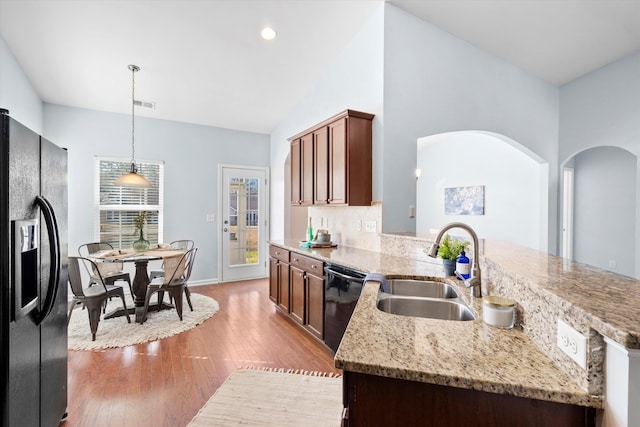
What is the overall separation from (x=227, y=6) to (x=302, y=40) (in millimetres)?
905

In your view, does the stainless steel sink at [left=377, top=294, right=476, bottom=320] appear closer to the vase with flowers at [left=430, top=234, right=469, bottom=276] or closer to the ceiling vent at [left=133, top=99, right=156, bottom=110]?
the vase with flowers at [left=430, top=234, right=469, bottom=276]

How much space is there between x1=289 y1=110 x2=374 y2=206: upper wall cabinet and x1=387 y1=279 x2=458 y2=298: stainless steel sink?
1238mm

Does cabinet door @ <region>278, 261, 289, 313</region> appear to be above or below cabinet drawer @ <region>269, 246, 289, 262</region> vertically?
below

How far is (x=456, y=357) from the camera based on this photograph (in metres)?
0.99

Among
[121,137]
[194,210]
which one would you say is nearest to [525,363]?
[194,210]

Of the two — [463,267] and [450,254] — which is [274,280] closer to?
[450,254]

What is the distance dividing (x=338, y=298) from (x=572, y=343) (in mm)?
1962

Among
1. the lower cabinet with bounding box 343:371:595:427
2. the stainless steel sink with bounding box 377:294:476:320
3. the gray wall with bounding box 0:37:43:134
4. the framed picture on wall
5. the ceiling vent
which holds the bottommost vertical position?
the lower cabinet with bounding box 343:371:595:427

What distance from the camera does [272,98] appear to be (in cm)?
479

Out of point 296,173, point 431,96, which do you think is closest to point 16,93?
point 296,173

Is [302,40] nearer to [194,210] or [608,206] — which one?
[194,210]

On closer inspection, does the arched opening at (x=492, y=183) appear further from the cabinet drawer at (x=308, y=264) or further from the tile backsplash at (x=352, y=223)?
the cabinet drawer at (x=308, y=264)

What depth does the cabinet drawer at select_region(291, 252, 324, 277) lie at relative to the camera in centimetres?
299

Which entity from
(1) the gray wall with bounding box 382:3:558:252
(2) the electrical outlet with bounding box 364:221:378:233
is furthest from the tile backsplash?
(1) the gray wall with bounding box 382:3:558:252
